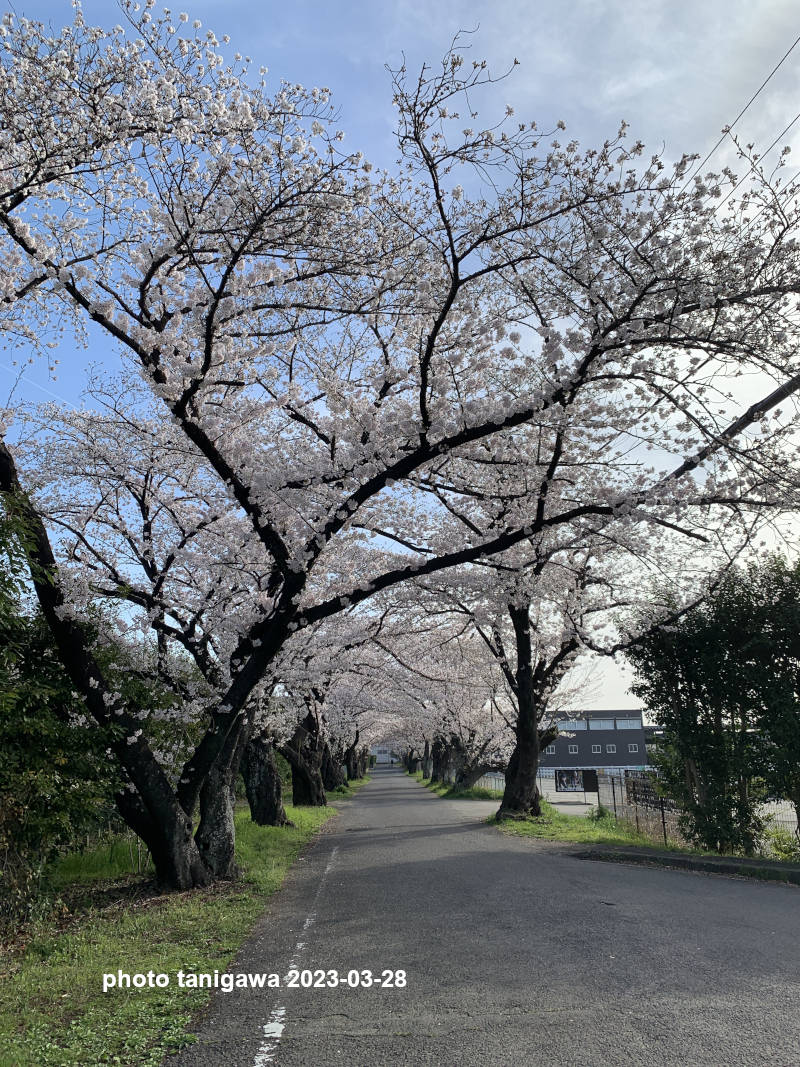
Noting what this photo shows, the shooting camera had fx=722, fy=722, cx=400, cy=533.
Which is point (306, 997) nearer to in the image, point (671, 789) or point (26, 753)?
point (26, 753)

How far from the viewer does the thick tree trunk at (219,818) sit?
396 inches

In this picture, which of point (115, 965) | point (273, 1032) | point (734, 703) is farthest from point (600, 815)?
point (273, 1032)

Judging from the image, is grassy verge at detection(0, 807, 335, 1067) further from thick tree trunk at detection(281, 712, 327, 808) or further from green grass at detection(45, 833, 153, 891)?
thick tree trunk at detection(281, 712, 327, 808)

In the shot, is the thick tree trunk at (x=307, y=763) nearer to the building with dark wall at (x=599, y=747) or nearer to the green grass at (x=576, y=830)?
the green grass at (x=576, y=830)

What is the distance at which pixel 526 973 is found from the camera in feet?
17.1

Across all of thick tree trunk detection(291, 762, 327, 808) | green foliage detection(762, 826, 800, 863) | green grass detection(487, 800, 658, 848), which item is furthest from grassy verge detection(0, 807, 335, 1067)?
thick tree trunk detection(291, 762, 327, 808)

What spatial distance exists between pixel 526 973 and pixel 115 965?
128 inches

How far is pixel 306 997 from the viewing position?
4965 millimetres

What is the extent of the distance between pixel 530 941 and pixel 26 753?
5269mm

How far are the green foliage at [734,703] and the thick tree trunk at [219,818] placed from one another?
24.5ft

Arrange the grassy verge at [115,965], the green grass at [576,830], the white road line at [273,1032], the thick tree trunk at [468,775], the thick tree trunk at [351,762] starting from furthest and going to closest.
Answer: the thick tree trunk at [351,762], the thick tree trunk at [468,775], the green grass at [576,830], the grassy verge at [115,965], the white road line at [273,1032]

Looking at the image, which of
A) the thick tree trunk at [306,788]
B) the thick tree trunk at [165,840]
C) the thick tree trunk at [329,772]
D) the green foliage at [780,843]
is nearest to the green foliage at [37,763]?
the thick tree trunk at [165,840]

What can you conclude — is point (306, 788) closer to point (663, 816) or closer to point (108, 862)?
point (663, 816)

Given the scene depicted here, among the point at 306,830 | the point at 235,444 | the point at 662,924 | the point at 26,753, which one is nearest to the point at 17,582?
the point at 26,753
